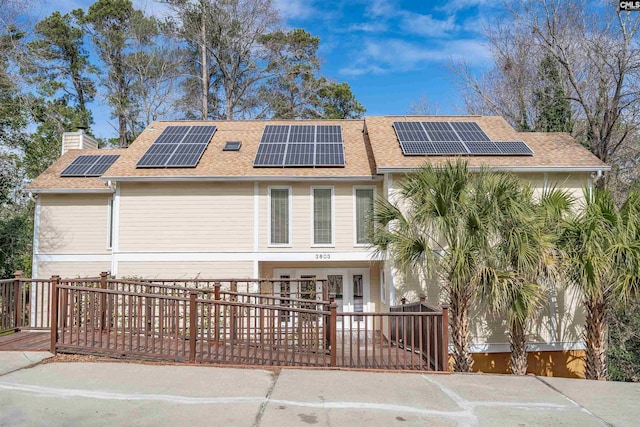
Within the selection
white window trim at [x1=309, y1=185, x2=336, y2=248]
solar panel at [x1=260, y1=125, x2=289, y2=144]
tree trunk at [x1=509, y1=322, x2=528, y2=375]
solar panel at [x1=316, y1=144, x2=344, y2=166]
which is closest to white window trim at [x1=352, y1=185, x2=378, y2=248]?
white window trim at [x1=309, y1=185, x2=336, y2=248]

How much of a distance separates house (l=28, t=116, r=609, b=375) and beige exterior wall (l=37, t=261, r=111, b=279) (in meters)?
0.03

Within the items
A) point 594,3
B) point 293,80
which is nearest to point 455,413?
point 594,3

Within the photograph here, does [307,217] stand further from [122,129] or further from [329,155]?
[122,129]

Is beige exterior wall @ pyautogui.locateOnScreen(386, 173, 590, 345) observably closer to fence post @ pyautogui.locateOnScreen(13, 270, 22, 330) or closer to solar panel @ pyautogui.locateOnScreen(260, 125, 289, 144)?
solar panel @ pyautogui.locateOnScreen(260, 125, 289, 144)

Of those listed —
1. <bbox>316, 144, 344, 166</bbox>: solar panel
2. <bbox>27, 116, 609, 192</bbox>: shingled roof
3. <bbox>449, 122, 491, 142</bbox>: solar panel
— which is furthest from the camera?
<bbox>449, 122, 491, 142</bbox>: solar panel

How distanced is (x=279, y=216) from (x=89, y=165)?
7153mm

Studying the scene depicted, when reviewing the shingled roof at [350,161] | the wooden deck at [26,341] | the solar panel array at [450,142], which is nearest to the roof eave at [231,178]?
the shingled roof at [350,161]

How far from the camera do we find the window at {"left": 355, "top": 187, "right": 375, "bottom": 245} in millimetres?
11680

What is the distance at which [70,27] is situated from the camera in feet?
83.1

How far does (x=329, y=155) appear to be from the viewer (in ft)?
40.3

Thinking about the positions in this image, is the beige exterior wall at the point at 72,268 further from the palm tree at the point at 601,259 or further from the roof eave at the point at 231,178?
the palm tree at the point at 601,259

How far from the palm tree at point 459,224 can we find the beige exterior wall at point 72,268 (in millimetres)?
9137

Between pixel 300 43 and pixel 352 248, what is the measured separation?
18055 millimetres

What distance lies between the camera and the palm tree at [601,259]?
25.6 feet
